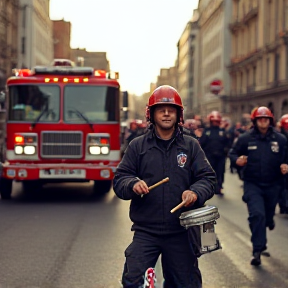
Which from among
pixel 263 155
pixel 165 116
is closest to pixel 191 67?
pixel 263 155

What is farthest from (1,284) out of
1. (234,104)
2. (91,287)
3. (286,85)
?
(234,104)

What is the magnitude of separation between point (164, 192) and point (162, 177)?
10 centimetres

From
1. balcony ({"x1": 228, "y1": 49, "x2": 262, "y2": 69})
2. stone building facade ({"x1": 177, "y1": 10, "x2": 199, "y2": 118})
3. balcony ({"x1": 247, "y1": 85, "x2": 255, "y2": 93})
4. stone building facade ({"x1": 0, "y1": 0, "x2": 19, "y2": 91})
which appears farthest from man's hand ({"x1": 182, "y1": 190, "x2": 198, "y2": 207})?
stone building facade ({"x1": 177, "y1": 10, "x2": 199, "y2": 118})

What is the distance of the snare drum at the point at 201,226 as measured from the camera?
4.25 m

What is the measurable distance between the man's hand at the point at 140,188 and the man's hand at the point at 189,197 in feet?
0.82

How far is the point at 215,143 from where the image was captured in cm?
1573

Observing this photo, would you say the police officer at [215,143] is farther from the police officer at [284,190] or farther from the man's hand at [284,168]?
the man's hand at [284,168]

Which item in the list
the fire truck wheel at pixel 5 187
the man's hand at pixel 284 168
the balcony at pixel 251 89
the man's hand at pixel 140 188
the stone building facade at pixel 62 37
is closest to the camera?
the man's hand at pixel 140 188

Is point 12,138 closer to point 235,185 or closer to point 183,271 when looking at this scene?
point 235,185

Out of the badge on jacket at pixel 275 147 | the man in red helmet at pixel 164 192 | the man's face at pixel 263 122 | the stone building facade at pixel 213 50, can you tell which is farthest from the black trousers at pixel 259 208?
the stone building facade at pixel 213 50

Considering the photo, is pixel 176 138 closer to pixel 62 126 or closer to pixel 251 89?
pixel 62 126

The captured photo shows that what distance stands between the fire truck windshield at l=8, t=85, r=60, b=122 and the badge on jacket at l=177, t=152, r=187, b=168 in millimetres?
9824

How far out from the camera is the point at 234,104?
2479 inches

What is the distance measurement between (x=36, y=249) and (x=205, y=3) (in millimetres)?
82289
